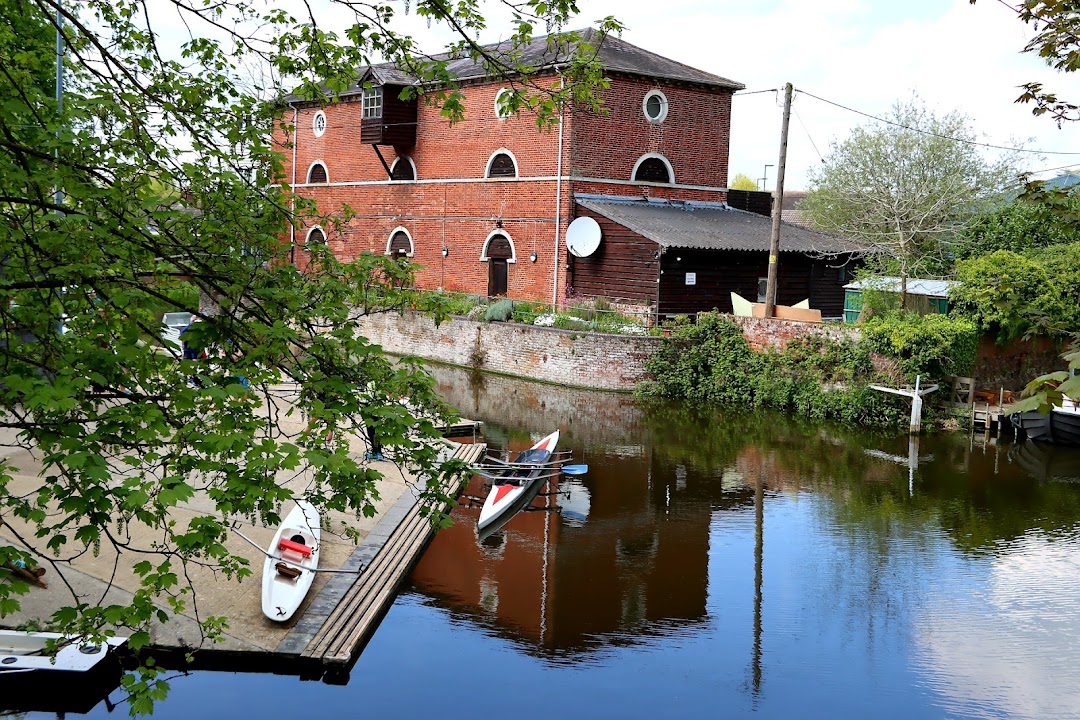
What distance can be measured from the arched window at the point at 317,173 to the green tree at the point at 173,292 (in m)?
28.9

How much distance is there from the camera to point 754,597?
1153 cm

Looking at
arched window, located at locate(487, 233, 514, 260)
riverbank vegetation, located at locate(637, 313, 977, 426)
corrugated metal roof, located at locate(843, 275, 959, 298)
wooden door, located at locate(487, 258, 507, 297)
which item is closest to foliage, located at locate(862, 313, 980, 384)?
riverbank vegetation, located at locate(637, 313, 977, 426)

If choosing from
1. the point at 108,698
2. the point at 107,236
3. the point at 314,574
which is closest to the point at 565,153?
the point at 314,574

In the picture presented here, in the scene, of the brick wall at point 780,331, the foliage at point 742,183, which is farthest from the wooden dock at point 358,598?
the foliage at point 742,183

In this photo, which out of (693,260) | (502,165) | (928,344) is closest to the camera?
(928,344)

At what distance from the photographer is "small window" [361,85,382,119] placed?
30.5 metres

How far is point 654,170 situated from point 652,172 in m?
0.08

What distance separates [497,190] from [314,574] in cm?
1921

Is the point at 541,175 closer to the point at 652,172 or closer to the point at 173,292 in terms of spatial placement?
the point at 652,172

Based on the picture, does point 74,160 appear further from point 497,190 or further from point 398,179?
point 398,179

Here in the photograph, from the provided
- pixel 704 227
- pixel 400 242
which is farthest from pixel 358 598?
pixel 400 242

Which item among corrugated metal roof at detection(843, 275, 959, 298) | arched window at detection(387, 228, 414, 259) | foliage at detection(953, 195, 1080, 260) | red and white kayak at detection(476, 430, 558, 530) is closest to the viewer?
red and white kayak at detection(476, 430, 558, 530)

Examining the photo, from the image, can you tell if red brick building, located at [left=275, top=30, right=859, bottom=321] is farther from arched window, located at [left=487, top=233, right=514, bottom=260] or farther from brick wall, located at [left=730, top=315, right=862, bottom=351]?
brick wall, located at [left=730, top=315, right=862, bottom=351]

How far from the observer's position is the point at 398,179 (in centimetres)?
3195
